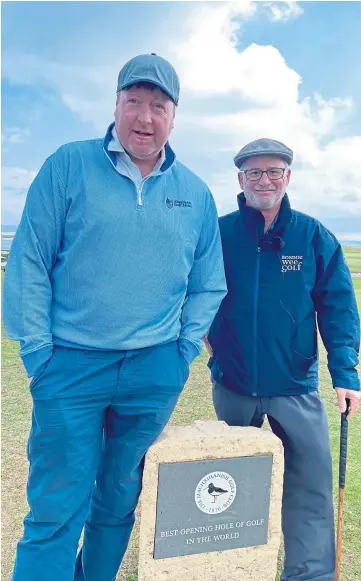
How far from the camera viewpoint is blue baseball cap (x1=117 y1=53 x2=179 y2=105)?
6.75 ft

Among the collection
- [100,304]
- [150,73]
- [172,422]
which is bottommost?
[172,422]

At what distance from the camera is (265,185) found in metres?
2.56

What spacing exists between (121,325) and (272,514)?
45.3 inches

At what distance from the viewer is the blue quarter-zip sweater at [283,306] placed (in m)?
2.54

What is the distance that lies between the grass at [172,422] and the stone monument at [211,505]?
530 millimetres

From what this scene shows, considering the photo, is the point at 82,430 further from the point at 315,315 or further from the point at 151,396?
the point at 315,315

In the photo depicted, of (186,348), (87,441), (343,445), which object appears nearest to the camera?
(87,441)

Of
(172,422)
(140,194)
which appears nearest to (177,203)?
(140,194)

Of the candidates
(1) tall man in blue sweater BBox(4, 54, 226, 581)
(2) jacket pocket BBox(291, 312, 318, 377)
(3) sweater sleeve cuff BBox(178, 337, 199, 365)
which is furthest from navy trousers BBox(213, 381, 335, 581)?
(1) tall man in blue sweater BBox(4, 54, 226, 581)

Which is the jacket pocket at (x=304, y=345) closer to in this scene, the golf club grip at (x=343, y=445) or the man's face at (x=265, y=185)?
the golf club grip at (x=343, y=445)

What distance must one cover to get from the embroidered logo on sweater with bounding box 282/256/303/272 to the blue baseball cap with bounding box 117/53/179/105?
0.90 m

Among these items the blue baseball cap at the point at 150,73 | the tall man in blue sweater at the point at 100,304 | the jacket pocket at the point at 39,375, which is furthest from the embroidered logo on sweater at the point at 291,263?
the jacket pocket at the point at 39,375

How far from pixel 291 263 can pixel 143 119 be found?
98cm

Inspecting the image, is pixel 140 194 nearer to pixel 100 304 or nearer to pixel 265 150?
pixel 100 304
